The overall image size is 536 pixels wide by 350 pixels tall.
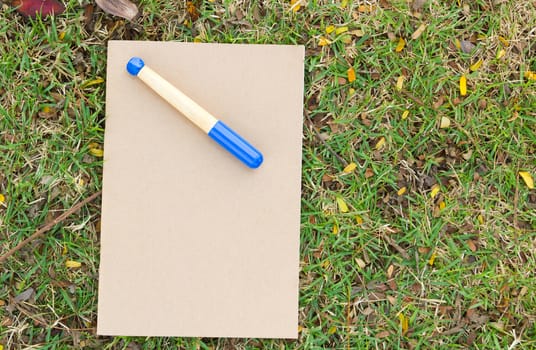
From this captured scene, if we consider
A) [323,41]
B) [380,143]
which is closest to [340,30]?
[323,41]

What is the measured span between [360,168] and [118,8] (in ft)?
2.55

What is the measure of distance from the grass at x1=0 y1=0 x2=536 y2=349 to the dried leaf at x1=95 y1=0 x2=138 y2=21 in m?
0.02

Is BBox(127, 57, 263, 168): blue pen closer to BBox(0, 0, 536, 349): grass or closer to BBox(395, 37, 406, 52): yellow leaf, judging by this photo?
BBox(0, 0, 536, 349): grass

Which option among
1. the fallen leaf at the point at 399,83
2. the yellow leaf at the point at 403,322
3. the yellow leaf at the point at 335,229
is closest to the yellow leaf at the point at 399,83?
the fallen leaf at the point at 399,83

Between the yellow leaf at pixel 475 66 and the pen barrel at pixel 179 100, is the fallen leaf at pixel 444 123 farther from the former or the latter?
the pen barrel at pixel 179 100

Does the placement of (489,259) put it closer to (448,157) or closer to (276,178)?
(448,157)

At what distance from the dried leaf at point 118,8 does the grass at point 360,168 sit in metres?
0.02

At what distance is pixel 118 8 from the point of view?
1.42 m

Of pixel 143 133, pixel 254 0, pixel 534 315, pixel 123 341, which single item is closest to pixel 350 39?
pixel 254 0

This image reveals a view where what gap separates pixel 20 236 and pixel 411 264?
3.42ft

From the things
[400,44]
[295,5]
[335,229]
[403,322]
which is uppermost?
[295,5]

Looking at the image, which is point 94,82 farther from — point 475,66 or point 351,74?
point 475,66

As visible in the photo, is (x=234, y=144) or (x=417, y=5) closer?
(x=234, y=144)

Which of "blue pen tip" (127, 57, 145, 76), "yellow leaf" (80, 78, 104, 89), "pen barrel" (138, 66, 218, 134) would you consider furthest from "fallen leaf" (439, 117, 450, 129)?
"yellow leaf" (80, 78, 104, 89)
